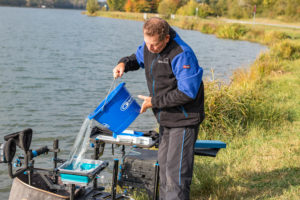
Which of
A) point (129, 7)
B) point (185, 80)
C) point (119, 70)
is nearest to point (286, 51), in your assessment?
point (119, 70)

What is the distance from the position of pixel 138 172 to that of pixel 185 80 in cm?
131

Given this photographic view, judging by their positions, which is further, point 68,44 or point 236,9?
point 236,9

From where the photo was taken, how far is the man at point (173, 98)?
118 inches

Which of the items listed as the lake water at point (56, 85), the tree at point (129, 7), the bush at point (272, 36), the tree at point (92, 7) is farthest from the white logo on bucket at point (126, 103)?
the tree at point (92, 7)

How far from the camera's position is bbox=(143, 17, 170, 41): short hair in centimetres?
295

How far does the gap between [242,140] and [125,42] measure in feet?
68.3

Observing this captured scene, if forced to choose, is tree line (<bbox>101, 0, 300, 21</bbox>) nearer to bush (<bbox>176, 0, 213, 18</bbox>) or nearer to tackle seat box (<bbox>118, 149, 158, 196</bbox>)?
bush (<bbox>176, 0, 213, 18</bbox>)

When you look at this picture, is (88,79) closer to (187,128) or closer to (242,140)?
(242,140)

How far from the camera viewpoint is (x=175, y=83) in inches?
124

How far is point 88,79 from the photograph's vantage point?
44.3 ft

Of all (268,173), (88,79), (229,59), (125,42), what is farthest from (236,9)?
(268,173)

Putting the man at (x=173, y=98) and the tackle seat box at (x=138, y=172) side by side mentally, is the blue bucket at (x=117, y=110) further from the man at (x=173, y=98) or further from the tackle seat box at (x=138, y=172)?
the tackle seat box at (x=138, y=172)

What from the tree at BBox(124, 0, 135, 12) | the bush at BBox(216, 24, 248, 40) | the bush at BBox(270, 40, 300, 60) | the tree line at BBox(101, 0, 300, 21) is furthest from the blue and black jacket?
the tree at BBox(124, 0, 135, 12)

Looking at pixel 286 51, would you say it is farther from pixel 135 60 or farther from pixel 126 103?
pixel 126 103
